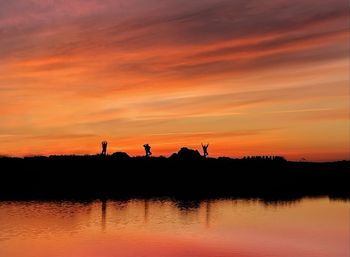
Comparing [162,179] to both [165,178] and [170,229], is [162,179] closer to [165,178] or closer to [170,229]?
[165,178]

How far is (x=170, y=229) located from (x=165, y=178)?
47110mm

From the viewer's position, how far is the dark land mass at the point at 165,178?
236 feet

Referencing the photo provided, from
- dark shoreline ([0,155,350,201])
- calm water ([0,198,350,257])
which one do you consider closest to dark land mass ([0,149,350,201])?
dark shoreline ([0,155,350,201])

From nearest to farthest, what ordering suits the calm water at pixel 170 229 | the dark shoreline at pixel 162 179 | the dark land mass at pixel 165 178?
the calm water at pixel 170 229 → the dark shoreline at pixel 162 179 → the dark land mass at pixel 165 178

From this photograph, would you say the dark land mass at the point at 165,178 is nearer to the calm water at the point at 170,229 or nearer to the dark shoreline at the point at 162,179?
the dark shoreline at the point at 162,179

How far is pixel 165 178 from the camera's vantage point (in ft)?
293

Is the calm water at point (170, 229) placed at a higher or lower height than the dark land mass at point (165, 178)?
lower

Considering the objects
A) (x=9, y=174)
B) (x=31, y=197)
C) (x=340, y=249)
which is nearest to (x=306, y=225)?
(x=340, y=249)

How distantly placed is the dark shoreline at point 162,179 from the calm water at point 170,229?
10596 mm

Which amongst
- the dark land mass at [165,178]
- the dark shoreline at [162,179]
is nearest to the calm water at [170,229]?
the dark shoreline at [162,179]

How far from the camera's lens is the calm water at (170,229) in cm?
3412


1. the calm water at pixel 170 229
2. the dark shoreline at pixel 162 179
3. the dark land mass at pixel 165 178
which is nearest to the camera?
the calm water at pixel 170 229

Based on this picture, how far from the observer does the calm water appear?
34125mm

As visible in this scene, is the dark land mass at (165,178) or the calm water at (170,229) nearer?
the calm water at (170,229)
